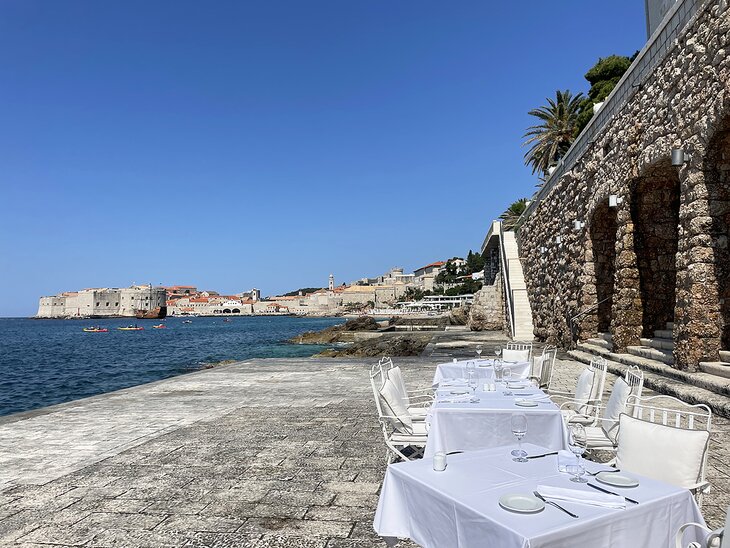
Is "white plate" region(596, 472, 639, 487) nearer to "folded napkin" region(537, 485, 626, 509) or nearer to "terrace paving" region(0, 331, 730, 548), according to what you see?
"folded napkin" region(537, 485, 626, 509)

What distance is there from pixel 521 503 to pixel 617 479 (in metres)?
0.63

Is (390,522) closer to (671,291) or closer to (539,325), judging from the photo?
(671,291)

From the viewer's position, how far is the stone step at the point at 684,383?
666cm

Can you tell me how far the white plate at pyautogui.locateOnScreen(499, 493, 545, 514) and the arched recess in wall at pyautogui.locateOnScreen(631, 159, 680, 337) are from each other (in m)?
10.0

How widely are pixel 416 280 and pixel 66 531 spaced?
141 m

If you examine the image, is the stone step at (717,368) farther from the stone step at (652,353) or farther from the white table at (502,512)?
the white table at (502,512)

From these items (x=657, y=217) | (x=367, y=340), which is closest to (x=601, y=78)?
(x=367, y=340)

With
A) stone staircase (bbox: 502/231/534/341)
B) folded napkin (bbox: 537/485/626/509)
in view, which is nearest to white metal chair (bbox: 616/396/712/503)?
folded napkin (bbox: 537/485/626/509)


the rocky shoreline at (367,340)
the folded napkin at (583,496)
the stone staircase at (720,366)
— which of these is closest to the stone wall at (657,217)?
the stone staircase at (720,366)

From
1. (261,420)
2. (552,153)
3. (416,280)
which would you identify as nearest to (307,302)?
(416,280)

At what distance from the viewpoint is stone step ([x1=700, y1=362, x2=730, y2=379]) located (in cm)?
737

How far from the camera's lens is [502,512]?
7.34ft

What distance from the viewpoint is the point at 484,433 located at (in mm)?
4641

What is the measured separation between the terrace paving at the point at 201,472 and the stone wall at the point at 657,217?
268 cm
